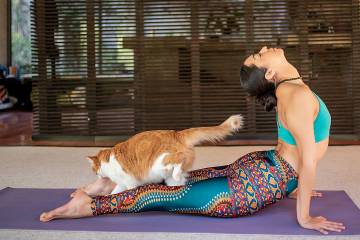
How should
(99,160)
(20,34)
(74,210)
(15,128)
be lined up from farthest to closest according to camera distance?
(20,34) < (15,128) < (99,160) < (74,210)

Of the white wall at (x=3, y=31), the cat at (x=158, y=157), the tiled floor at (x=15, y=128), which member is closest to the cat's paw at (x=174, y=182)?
the cat at (x=158, y=157)

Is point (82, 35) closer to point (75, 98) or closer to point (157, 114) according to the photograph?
point (75, 98)

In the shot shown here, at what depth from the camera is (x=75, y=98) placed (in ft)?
17.3

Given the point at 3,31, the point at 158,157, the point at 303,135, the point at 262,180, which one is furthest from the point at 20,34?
the point at 303,135

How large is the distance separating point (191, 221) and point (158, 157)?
0.33 metres

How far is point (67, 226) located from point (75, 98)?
3360 mm

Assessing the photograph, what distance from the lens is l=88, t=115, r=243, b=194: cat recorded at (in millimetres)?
2248

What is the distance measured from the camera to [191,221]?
6.90 feet

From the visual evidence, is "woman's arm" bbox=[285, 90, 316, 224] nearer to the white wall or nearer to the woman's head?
the woman's head

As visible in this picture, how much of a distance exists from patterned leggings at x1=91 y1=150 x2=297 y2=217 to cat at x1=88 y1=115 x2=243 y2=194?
0.11 meters

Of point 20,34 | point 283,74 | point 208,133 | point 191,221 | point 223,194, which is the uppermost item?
point 20,34

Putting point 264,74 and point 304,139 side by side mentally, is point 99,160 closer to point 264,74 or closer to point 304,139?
point 264,74

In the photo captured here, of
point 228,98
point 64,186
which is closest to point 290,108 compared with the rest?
point 64,186

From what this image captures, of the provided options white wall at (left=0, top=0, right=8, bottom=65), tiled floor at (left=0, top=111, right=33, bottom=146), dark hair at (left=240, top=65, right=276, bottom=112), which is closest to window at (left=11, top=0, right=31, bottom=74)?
white wall at (left=0, top=0, right=8, bottom=65)
